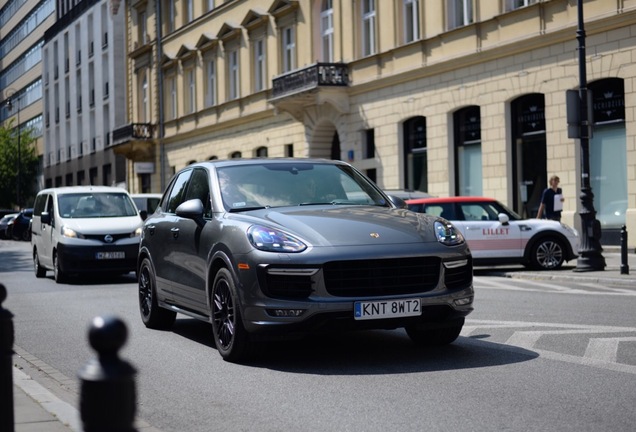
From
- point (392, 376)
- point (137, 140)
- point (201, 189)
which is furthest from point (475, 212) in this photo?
point (137, 140)

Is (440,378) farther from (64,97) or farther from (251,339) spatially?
(64,97)

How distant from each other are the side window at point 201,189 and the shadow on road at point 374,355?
127 centimetres

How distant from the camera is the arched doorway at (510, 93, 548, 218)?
27.2 metres

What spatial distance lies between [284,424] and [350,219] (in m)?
2.60

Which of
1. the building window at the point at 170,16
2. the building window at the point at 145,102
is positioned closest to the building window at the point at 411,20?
the building window at the point at 170,16

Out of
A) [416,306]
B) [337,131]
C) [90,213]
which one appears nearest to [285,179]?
[416,306]

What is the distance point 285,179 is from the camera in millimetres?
9398

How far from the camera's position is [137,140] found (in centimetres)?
5431

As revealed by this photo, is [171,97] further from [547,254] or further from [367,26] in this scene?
[547,254]

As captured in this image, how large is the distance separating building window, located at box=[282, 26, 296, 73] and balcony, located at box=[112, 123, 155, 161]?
16.2m

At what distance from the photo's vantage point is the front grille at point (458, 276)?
822cm

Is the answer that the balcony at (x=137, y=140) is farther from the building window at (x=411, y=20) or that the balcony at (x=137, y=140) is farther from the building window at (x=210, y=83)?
the building window at (x=411, y=20)

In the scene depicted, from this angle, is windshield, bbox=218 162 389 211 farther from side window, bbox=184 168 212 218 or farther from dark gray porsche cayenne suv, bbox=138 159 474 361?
side window, bbox=184 168 212 218

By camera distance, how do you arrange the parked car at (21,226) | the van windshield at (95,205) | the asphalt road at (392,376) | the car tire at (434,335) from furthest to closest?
the parked car at (21,226), the van windshield at (95,205), the car tire at (434,335), the asphalt road at (392,376)
